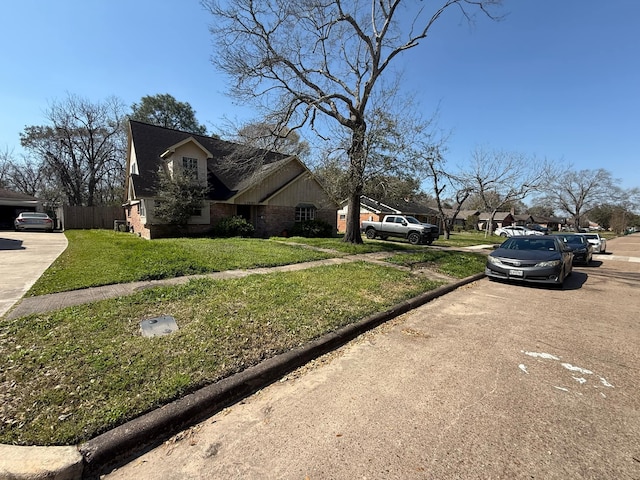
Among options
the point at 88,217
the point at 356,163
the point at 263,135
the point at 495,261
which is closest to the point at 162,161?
the point at 263,135

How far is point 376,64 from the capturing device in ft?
47.5

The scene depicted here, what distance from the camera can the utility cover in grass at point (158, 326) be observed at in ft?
13.2

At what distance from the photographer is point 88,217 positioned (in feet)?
80.7

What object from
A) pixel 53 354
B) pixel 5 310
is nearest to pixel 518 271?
pixel 53 354

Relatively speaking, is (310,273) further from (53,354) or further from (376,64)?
(376,64)

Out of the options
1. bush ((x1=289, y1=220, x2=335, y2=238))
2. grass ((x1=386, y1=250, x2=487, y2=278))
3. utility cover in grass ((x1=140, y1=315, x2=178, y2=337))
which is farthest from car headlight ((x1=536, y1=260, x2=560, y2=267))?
bush ((x1=289, y1=220, x2=335, y2=238))

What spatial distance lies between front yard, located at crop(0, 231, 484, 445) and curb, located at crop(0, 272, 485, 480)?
0.32 ft

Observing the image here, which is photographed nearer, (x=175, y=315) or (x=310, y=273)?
(x=175, y=315)

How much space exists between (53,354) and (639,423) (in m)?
6.03

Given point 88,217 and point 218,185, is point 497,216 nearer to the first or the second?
point 218,185

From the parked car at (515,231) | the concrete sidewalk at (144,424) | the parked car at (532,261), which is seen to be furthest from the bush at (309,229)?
the parked car at (515,231)

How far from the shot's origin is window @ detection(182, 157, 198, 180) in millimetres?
16859

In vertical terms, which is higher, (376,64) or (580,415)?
(376,64)

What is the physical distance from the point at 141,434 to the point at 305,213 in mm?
19181
